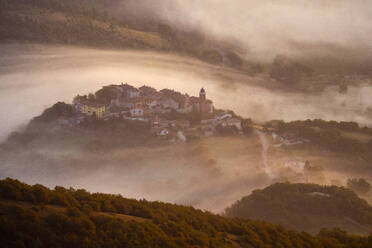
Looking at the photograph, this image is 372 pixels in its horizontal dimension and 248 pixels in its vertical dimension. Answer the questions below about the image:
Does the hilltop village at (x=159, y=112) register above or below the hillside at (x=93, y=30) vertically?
below

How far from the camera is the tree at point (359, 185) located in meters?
11.3

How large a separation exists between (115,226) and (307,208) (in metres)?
5.54

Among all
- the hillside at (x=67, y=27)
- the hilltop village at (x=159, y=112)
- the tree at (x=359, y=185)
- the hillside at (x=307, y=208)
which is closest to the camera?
the hillside at (x=307, y=208)

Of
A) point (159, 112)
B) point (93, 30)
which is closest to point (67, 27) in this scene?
point (93, 30)

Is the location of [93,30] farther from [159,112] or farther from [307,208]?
[307,208]

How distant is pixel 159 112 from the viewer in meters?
13.8

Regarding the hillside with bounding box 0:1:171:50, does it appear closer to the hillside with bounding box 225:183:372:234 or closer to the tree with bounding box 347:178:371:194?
the hillside with bounding box 225:183:372:234

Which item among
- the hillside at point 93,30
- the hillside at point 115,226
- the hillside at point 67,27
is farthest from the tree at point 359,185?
the hillside at point 67,27

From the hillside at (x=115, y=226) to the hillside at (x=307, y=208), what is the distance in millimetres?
1982

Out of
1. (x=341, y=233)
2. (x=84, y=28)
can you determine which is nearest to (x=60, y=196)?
(x=341, y=233)

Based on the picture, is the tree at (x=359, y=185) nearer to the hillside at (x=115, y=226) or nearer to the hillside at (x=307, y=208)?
the hillside at (x=307, y=208)

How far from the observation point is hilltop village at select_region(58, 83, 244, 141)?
13.1 m

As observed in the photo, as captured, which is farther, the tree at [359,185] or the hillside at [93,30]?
the hillside at [93,30]

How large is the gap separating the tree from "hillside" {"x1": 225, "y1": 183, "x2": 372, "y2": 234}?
1273mm
